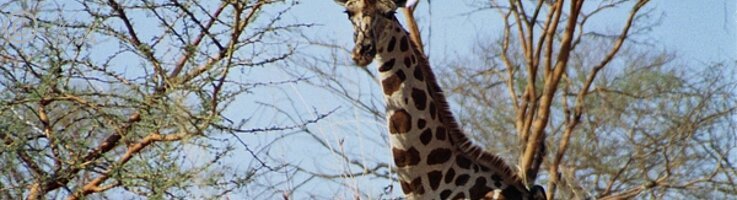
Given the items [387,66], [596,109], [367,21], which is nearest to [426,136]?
[387,66]

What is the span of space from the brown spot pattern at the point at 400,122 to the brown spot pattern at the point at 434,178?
0.52 ft

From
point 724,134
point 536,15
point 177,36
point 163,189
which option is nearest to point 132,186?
point 163,189

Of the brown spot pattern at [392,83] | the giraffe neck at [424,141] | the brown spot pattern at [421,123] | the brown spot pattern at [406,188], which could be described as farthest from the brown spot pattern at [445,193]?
the brown spot pattern at [392,83]

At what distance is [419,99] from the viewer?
461 centimetres

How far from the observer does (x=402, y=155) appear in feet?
15.0

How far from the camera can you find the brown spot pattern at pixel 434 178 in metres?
4.53

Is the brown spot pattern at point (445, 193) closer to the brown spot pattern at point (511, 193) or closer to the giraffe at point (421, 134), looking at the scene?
the giraffe at point (421, 134)

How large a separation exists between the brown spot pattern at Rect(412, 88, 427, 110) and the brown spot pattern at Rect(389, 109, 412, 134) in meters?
0.05

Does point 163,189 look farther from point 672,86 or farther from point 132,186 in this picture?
point 672,86

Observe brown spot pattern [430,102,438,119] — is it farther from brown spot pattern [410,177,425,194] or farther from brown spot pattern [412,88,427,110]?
brown spot pattern [410,177,425,194]

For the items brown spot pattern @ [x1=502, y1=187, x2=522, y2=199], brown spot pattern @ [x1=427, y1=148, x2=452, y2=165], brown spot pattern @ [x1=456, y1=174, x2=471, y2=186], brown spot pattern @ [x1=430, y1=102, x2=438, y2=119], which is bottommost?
brown spot pattern @ [x1=502, y1=187, x2=522, y2=199]

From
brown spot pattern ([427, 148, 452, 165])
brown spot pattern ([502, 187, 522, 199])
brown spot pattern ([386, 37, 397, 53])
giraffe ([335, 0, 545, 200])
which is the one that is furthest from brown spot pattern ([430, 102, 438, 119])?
brown spot pattern ([502, 187, 522, 199])

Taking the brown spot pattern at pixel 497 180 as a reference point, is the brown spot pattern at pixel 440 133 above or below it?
above

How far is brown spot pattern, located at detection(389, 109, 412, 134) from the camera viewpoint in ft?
15.0
